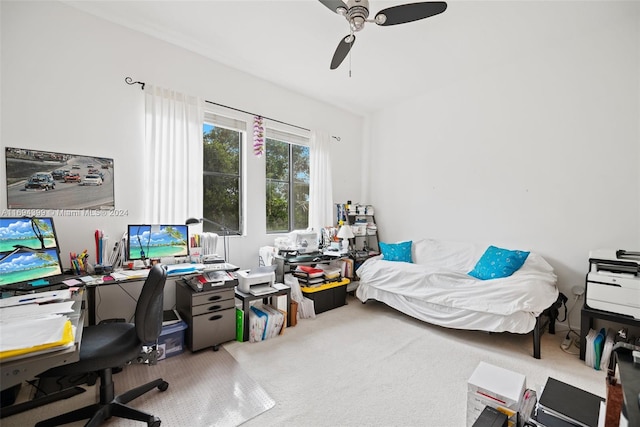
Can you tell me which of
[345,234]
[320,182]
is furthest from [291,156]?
[345,234]

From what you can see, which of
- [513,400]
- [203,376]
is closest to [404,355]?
[513,400]

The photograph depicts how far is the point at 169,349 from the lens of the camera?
2.22 metres

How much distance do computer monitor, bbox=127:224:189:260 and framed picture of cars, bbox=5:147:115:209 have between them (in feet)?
1.45

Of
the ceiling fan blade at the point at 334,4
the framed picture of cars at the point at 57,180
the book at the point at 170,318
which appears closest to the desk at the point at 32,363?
the book at the point at 170,318

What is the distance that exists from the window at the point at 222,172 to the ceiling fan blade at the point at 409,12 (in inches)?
79.7

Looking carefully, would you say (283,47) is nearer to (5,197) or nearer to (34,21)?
(34,21)

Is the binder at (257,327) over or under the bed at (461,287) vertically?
under

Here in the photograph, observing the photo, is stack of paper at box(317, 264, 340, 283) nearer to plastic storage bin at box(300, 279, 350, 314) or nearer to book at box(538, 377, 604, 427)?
plastic storage bin at box(300, 279, 350, 314)

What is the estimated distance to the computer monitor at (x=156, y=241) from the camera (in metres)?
2.24

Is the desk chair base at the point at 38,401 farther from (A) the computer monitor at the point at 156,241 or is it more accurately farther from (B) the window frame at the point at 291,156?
(B) the window frame at the point at 291,156

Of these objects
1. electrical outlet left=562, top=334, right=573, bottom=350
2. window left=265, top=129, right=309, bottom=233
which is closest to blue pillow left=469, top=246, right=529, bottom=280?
electrical outlet left=562, top=334, right=573, bottom=350

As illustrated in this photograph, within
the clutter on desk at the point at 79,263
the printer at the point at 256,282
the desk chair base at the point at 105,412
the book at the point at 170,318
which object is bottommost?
the desk chair base at the point at 105,412

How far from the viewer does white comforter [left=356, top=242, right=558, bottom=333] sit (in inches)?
91.3

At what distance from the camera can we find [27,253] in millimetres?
1690
